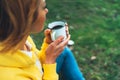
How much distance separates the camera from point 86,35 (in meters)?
5.23

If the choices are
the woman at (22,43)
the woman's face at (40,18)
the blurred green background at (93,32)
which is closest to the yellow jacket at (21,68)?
the woman at (22,43)

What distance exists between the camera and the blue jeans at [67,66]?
3176 mm

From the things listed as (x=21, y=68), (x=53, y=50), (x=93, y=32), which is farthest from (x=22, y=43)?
(x=93, y=32)

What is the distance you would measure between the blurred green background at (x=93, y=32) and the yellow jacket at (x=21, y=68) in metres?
1.90

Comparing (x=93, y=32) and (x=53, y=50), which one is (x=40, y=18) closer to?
(x=53, y=50)

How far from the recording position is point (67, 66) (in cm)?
321

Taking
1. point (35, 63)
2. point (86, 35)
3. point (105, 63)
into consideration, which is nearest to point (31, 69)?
point (35, 63)

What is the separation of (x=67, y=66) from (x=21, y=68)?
74cm

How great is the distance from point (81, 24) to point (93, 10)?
1.38 feet

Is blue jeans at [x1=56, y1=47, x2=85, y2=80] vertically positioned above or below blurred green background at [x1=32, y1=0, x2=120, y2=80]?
above

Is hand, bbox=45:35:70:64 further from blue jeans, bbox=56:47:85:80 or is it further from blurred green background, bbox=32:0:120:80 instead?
blurred green background, bbox=32:0:120:80

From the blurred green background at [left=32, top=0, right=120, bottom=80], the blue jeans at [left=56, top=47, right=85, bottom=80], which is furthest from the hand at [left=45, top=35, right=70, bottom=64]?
the blurred green background at [left=32, top=0, right=120, bottom=80]

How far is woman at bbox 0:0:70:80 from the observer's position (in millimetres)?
2330

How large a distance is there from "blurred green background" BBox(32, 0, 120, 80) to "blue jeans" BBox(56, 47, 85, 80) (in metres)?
1.28
